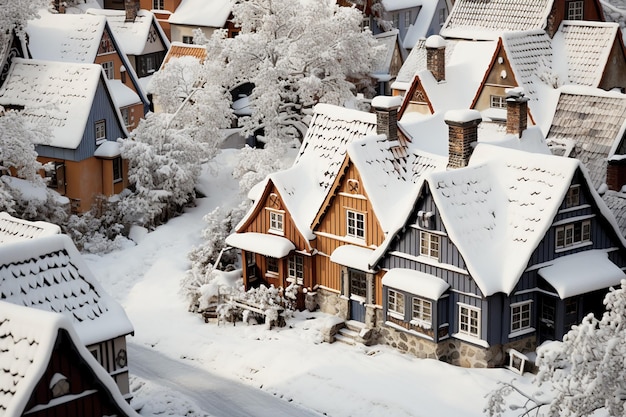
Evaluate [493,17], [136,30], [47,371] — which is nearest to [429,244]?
[47,371]

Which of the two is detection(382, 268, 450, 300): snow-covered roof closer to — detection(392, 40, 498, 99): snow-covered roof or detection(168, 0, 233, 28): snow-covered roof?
detection(392, 40, 498, 99): snow-covered roof

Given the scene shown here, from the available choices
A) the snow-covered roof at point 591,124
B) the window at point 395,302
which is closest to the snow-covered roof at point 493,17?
the snow-covered roof at point 591,124

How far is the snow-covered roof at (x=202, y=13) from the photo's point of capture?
2645 inches

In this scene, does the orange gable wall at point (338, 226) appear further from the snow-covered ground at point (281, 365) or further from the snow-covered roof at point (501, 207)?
the snow-covered roof at point (501, 207)

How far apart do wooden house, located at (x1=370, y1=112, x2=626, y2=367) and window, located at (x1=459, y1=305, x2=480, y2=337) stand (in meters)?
0.03

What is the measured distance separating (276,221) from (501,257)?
33.4 feet

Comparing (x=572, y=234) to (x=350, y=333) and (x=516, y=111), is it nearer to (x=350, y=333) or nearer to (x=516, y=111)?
(x=516, y=111)

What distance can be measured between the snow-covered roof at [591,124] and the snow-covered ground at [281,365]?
12.1 metres

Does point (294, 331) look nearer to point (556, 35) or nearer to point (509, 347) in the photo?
point (509, 347)

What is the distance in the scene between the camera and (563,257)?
3747 centimetres

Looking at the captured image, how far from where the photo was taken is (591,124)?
1801 inches

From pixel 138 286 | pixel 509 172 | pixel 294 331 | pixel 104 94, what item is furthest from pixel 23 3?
pixel 509 172

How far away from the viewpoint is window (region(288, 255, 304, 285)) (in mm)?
43000

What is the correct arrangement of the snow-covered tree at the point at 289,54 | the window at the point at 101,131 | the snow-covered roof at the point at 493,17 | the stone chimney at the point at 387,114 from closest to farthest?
the stone chimney at the point at 387,114 → the snow-covered tree at the point at 289,54 → the window at the point at 101,131 → the snow-covered roof at the point at 493,17
